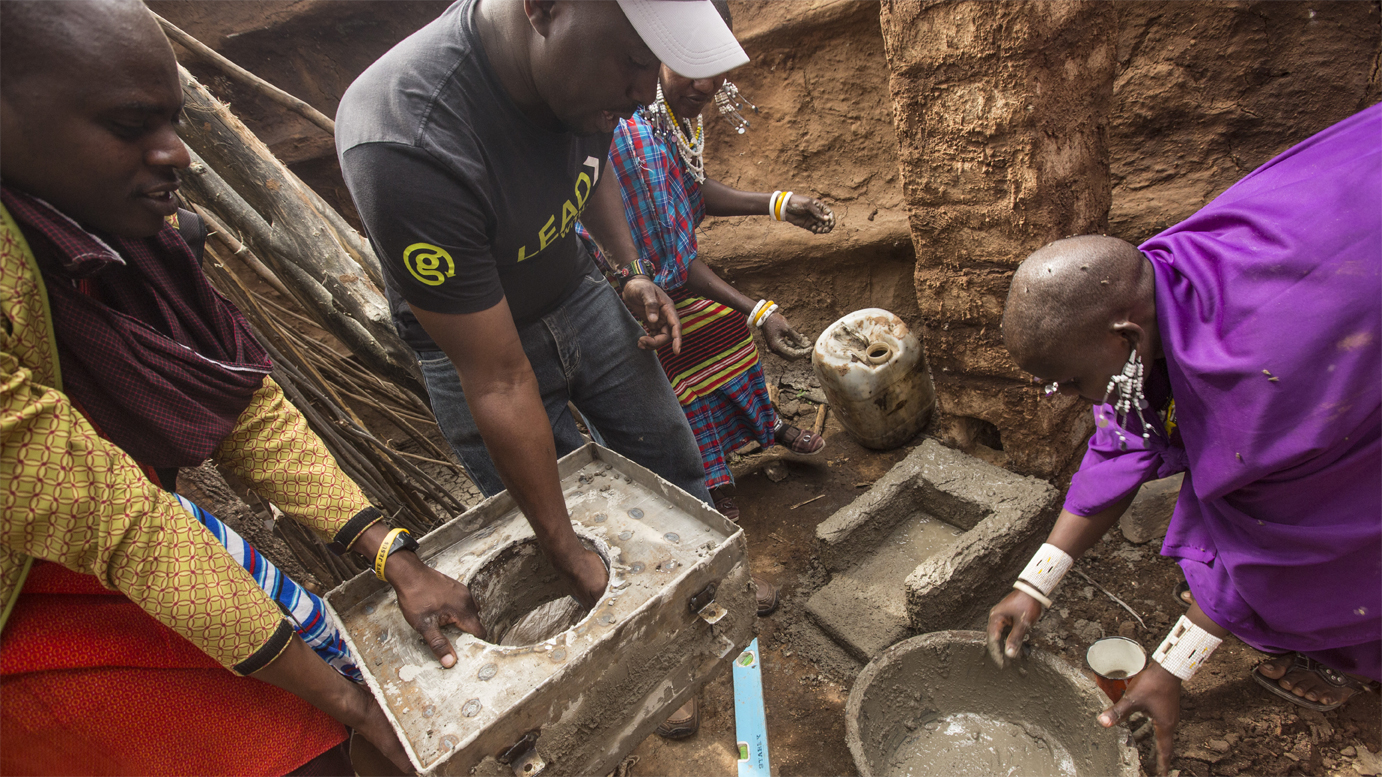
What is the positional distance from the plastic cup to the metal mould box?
1.14 metres

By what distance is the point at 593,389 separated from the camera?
1984 mm

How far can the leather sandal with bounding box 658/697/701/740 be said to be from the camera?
217cm

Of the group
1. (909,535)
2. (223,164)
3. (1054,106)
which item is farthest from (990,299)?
(223,164)

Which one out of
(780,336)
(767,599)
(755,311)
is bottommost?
(767,599)

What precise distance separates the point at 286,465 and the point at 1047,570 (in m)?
1.75

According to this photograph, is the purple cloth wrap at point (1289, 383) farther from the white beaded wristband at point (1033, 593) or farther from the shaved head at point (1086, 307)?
the white beaded wristband at point (1033, 593)

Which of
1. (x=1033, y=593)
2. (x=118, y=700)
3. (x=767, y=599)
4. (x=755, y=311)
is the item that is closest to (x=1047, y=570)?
(x=1033, y=593)

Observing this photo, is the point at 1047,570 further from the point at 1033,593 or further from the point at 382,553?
the point at 382,553

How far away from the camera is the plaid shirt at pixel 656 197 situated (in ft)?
Result: 8.72

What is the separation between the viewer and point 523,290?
173 cm

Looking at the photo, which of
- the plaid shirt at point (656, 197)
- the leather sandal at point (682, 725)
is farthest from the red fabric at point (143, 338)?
the leather sandal at point (682, 725)

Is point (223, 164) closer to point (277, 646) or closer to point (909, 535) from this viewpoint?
point (277, 646)

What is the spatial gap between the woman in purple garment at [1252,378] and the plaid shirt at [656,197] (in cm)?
159

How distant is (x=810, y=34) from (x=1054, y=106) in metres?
2.30
